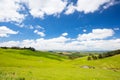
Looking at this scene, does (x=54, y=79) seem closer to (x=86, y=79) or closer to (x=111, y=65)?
(x=86, y=79)

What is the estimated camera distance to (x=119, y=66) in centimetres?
9188

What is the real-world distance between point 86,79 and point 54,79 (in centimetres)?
768

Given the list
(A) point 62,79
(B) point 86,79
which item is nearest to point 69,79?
(A) point 62,79

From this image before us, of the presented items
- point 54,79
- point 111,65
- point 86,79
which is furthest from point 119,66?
point 54,79

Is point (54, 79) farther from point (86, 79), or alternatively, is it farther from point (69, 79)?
point (86, 79)

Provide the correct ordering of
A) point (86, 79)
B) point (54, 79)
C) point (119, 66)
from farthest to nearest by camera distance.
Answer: point (119, 66), point (86, 79), point (54, 79)

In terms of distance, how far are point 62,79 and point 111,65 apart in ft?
227

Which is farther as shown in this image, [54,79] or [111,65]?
[111,65]

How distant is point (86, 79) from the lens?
36.4 m

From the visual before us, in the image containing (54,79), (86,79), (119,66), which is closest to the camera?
(54,79)

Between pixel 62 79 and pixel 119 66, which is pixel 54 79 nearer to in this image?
pixel 62 79

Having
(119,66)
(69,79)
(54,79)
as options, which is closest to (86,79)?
(69,79)

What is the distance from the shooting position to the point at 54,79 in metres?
32.8

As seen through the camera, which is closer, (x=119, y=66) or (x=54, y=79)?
(x=54, y=79)
